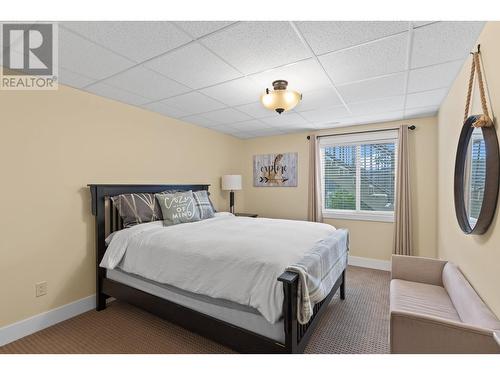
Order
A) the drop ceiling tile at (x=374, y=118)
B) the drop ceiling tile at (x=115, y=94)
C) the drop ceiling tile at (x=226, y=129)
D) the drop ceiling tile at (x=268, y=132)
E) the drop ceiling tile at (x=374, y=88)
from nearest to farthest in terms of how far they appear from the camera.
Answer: the drop ceiling tile at (x=374, y=88), the drop ceiling tile at (x=115, y=94), the drop ceiling tile at (x=374, y=118), the drop ceiling tile at (x=226, y=129), the drop ceiling tile at (x=268, y=132)

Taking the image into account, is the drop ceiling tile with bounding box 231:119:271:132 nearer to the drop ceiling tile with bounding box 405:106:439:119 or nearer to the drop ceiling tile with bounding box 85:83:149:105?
the drop ceiling tile with bounding box 85:83:149:105

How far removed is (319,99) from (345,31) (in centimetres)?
126

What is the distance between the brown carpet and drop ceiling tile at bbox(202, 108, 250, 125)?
2.53 meters

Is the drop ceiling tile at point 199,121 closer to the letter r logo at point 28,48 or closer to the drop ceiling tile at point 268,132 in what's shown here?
the drop ceiling tile at point 268,132

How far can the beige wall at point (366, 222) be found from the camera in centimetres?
343

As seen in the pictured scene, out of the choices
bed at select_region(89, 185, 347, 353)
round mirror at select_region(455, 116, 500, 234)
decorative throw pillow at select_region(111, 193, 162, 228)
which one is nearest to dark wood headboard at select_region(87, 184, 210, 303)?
bed at select_region(89, 185, 347, 353)

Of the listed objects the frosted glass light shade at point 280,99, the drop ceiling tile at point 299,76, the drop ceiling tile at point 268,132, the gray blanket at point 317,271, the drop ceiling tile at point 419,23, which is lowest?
the gray blanket at point 317,271

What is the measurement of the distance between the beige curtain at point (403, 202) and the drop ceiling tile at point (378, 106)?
0.62m

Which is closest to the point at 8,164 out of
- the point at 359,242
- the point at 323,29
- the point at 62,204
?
the point at 62,204

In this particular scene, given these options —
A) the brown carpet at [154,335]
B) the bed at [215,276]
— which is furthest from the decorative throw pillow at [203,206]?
the brown carpet at [154,335]

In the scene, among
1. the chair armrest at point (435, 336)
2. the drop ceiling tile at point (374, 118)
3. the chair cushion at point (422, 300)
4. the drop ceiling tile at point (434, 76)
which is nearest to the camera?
the chair armrest at point (435, 336)

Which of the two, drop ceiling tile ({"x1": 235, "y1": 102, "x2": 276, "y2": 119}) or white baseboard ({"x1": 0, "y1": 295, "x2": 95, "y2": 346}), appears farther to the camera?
drop ceiling tile ({"x1": 235, "y1": 102, "x2": 276, "y2": 119})

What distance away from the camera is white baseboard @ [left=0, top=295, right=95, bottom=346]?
78.4 inches

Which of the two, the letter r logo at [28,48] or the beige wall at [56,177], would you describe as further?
the beige wall at [56,177]
